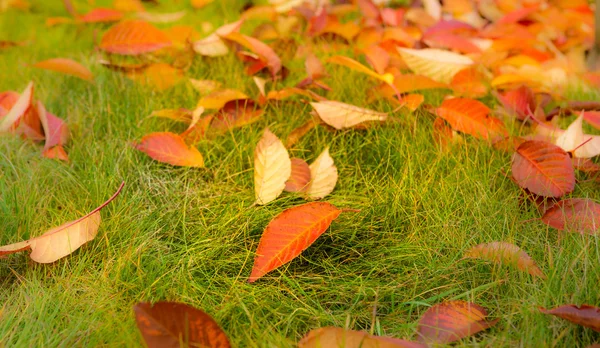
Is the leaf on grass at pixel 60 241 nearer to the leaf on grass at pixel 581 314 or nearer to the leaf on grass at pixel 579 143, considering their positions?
the leaf on grass at pixel 581 314

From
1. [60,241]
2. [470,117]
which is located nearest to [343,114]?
[470,117]

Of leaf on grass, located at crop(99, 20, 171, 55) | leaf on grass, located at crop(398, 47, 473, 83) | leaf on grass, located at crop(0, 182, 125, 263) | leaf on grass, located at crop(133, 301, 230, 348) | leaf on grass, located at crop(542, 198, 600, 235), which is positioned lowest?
leaf on grass, located at crop(542, 198, 600, 235)

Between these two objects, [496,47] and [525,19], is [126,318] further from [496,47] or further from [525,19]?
[525,19]

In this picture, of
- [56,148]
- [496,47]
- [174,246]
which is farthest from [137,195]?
[496,47]

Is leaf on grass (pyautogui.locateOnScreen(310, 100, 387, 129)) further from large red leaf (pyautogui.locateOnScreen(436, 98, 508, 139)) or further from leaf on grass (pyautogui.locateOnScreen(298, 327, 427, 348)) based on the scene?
leaf on grass (pyautogui.locateOnScreen(298, 327, 427, 348))

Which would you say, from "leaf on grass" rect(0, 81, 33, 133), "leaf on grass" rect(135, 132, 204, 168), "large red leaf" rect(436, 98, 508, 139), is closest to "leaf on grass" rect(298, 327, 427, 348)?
"leaf on grass" rect(135, 132, 204, 168)
